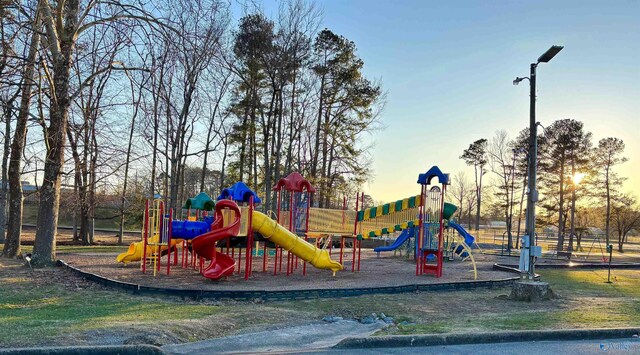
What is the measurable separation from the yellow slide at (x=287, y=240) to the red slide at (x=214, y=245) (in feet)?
2.53

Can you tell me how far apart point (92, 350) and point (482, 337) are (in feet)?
16.3

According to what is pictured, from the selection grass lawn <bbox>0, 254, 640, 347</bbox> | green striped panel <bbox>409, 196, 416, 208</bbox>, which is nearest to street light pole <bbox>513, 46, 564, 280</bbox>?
grass lawn <bbox>0, 254, 640, 347</bbox>

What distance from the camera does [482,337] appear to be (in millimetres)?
6961

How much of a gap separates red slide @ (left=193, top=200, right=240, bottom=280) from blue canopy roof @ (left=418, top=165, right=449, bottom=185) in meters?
5.90

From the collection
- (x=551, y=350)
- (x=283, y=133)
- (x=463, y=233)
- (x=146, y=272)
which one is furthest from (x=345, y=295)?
(x=283, y=133)

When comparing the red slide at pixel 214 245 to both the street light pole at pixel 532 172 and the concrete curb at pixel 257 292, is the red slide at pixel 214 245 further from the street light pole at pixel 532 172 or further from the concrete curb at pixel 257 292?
the street light pole at pixel 532 172

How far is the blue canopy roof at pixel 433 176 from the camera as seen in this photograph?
15.4 metres

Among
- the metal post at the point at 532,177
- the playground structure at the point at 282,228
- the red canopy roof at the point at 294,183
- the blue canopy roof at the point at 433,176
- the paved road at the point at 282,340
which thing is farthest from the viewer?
the red canopy roof at the point at 294,183

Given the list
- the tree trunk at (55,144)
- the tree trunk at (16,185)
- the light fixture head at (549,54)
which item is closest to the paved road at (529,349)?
the light fixture head at (549,54)

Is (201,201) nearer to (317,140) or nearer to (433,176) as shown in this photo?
(433,176)

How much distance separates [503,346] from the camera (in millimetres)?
6738

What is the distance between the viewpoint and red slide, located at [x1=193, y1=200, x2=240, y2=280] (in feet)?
42.9

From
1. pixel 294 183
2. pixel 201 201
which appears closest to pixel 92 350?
pixel 294 183

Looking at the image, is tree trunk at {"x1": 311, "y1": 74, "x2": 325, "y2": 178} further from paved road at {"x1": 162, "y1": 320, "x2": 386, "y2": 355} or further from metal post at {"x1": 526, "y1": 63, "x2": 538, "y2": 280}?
paved road at {"x1": 162, "y1": 320, "x2": 386, "y2": 355}
